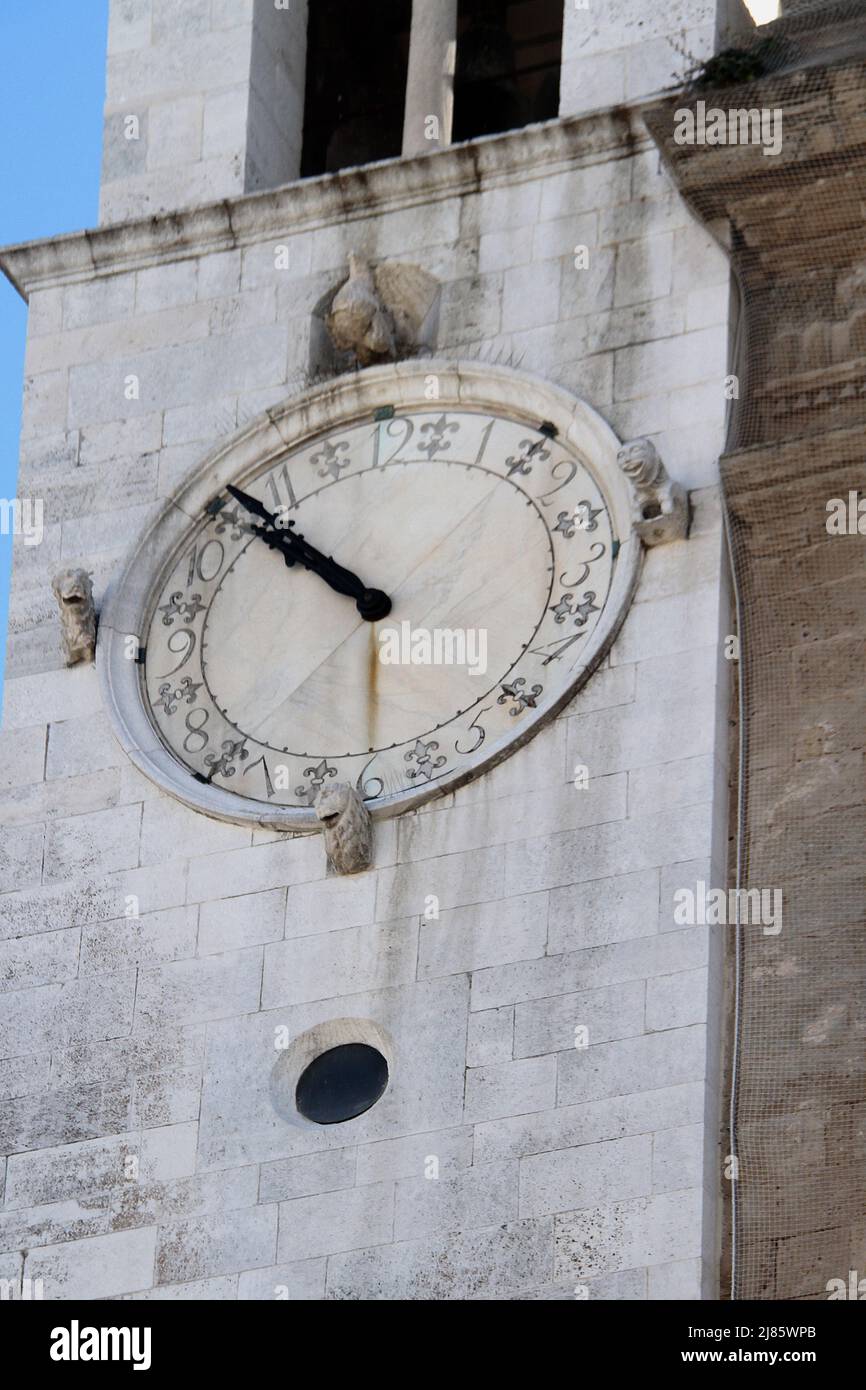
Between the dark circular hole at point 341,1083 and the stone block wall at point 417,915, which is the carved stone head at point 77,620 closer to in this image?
the stone block wall at point 417,915

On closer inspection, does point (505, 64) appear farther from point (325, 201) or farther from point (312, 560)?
point (312, 560)

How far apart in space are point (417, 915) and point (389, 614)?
1.73m

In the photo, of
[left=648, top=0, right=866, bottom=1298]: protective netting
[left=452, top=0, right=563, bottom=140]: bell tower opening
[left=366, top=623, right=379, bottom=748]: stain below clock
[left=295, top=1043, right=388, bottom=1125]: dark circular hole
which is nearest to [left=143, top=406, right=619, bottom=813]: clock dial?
[left=366, top=623, right=379, bottom=748]: stain below clock

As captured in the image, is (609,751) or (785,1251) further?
(609,751)

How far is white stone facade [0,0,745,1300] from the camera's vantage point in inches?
834

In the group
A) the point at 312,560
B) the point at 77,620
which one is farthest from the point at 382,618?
the point at 77,620

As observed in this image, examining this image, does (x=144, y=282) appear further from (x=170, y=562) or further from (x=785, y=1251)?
(x=785, y=1251)

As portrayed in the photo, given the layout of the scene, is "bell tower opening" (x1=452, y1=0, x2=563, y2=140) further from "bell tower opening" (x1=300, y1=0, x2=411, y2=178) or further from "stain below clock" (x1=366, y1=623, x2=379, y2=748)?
"stain below clock" (x1=366, y1=623, x2=379, y2=748)

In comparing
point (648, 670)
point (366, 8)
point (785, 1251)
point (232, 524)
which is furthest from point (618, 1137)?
point (366, 8)

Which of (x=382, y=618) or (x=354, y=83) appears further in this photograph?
(x=354, y=83)

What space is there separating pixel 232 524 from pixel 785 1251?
16.3 feet

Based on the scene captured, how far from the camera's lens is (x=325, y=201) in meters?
24.6

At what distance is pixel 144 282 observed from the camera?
24.9 m

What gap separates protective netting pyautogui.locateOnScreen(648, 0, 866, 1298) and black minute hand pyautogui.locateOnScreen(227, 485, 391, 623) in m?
1.73
